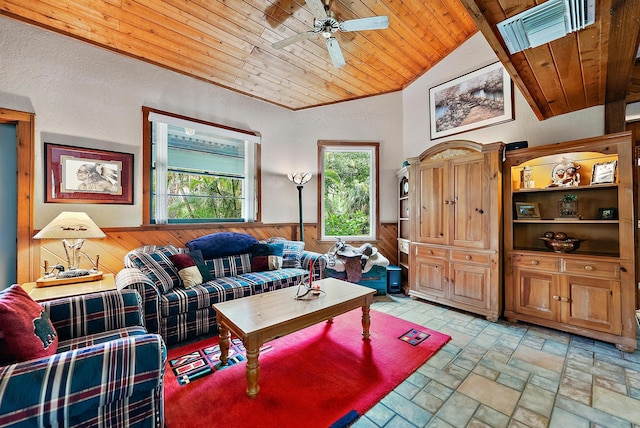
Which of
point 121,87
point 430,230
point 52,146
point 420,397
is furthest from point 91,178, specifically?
point 430,230

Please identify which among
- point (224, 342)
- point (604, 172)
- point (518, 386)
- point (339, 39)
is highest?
point (339, 39)

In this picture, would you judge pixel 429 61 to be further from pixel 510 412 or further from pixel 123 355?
pixel 123 355

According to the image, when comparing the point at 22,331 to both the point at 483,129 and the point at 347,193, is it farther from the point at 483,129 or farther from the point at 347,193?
the point at 483,129

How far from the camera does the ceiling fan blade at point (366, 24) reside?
2.26 m

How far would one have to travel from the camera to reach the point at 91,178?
280cm

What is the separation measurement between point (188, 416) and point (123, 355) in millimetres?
703

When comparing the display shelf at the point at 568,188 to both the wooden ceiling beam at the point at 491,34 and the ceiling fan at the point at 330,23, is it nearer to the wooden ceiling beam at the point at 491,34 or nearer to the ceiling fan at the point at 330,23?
the wooden ceiling beam at the point at 491,34

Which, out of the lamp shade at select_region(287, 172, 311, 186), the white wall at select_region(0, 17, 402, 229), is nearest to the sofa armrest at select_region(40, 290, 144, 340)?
the white wall at select_region(0, 17, 402, 229)

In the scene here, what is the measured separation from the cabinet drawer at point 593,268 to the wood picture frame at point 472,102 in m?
1.86

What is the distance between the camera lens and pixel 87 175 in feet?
9.12

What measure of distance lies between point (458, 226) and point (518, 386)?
1.76 m

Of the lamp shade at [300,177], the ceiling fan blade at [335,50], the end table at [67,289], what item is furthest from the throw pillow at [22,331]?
the lamp shade at [300,177]

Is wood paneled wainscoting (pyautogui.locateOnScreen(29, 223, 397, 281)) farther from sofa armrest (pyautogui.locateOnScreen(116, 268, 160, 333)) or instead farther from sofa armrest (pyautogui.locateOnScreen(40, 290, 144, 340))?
sofa armrest (pyautogui.locateOnScreen(40, 290, 144, 340))

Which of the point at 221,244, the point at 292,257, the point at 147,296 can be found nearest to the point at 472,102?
the point at 292,257
